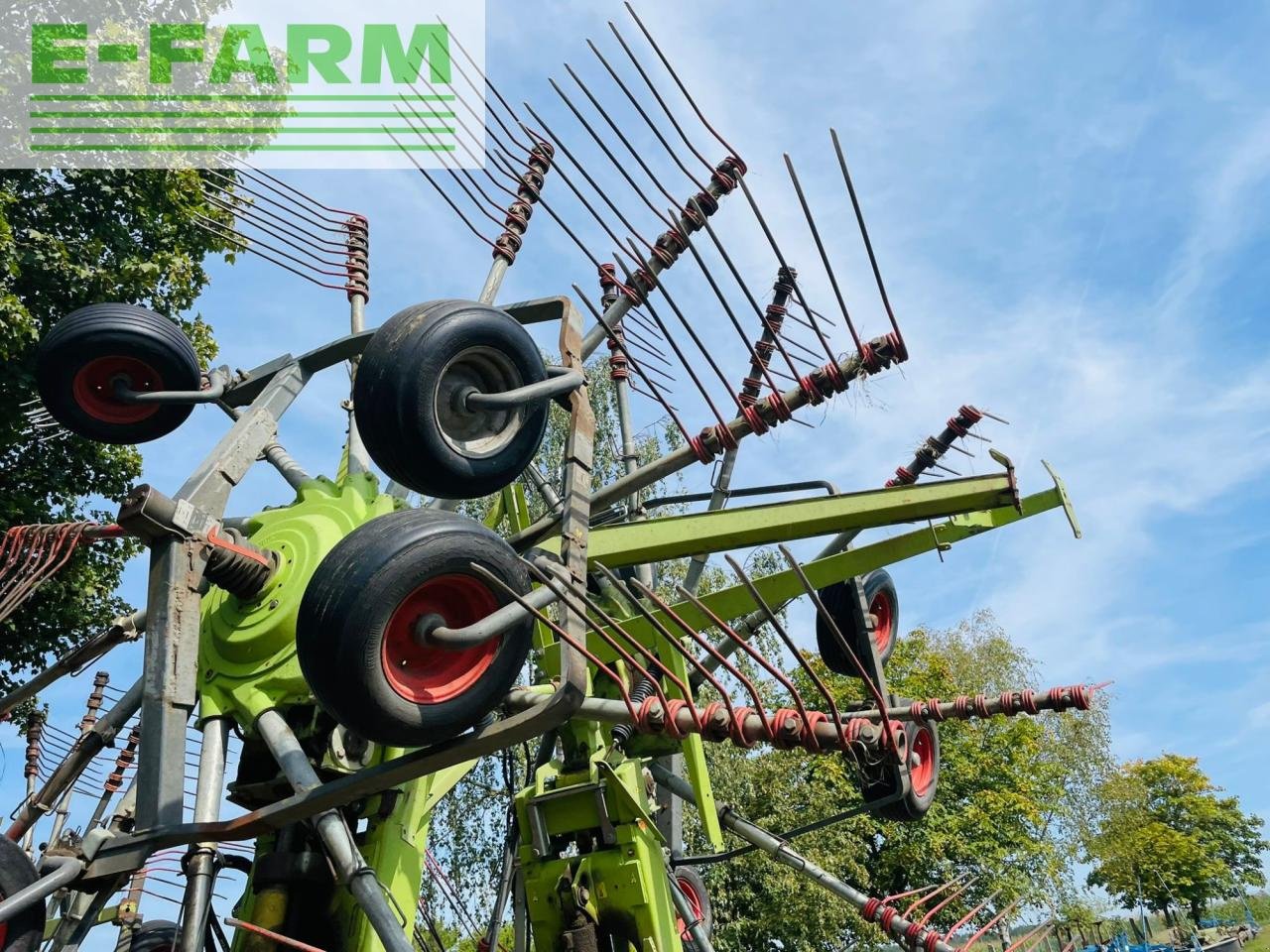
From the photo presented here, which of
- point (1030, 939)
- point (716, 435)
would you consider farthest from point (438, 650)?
point (1030, 939)

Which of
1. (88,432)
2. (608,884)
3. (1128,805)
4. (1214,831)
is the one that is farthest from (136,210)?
(1214,831)

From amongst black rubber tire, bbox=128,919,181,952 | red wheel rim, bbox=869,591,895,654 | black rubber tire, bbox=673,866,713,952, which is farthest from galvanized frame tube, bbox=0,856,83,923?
black rubber tire, bbox=673,866,713,952

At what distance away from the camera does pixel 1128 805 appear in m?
35.6

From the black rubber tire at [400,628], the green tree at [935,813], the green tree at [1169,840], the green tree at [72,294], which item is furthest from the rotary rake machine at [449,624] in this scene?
the green tree at [1169,840]

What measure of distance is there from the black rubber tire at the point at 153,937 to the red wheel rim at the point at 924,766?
6577 millimetres

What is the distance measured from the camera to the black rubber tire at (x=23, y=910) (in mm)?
5539

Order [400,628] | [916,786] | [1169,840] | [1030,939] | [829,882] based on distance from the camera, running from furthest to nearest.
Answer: [1169,840] < [829,882] < [916,786] < [1030,939] < [400,628]

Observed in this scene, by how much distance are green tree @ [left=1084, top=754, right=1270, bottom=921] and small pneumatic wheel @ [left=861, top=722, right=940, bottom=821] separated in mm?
28933

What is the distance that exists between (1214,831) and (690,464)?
131 feet

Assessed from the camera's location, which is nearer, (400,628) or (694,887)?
(400,628)

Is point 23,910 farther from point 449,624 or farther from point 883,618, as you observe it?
point 883,618

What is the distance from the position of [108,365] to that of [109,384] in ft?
0.43

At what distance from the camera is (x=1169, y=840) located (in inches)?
1444

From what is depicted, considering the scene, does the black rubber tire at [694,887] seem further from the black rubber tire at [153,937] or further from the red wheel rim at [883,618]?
the black rubber tire at [153,937]
